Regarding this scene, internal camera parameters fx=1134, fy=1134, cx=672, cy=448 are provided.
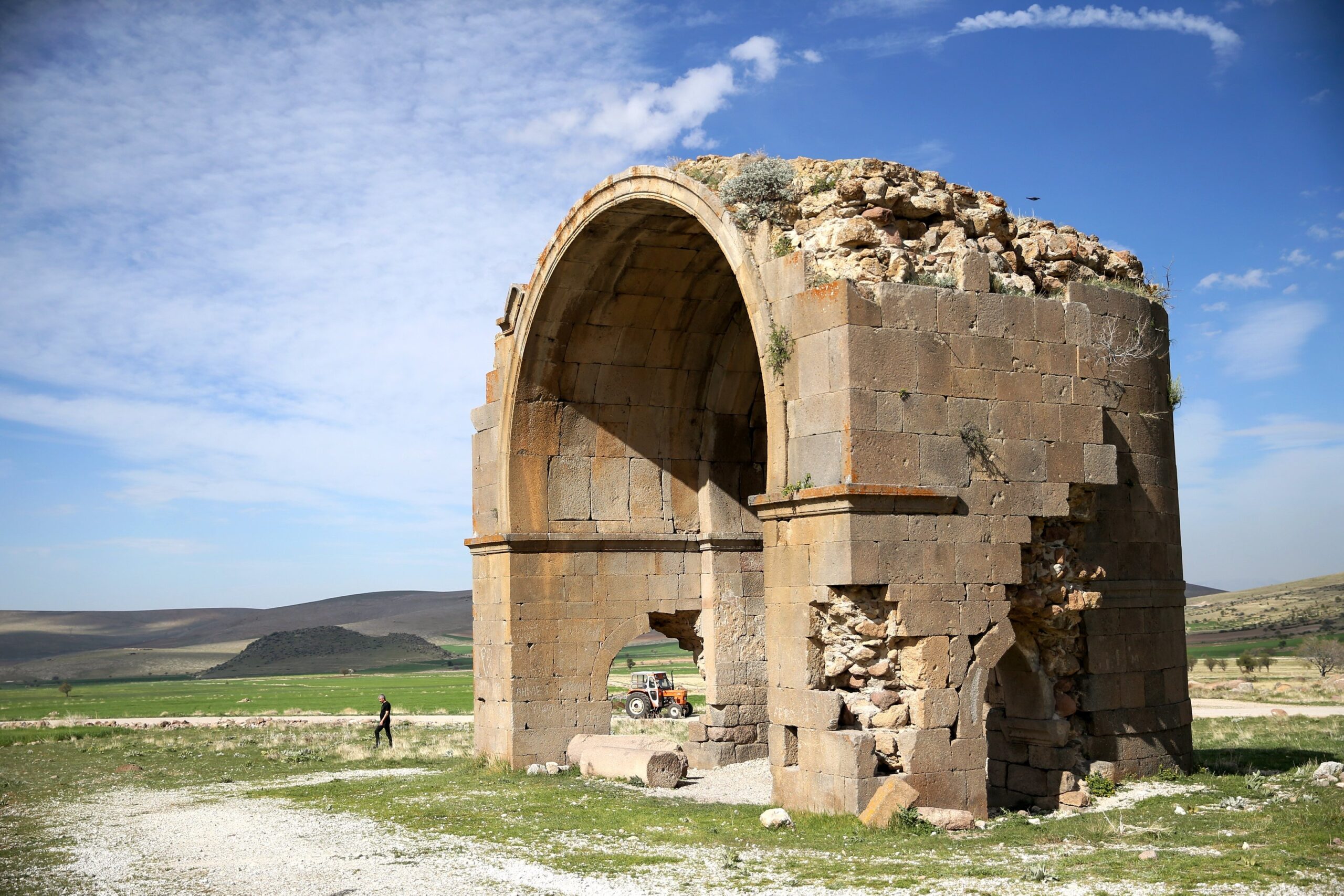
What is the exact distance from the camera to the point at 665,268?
48.2 ft

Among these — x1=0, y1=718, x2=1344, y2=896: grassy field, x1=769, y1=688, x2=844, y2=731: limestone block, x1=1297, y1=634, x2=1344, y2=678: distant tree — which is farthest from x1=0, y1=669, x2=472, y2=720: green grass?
x1=1297, y1=634, x2=1344, y2=678: distant tree

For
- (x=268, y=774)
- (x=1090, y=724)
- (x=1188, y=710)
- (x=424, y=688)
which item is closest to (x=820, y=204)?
(x=1090, y=724)

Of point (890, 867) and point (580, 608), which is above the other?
point (580, 608)

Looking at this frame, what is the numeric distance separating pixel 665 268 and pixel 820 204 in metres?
4.18

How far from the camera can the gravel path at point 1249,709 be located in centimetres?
2006

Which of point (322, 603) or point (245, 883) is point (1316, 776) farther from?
point (322, 603)

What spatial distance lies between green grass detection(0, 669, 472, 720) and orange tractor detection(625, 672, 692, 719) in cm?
693

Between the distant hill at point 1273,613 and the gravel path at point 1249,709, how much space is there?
60.9 feet

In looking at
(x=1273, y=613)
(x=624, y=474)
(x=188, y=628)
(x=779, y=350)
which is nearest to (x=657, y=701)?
(x=624, y=474)

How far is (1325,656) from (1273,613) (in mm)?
33139

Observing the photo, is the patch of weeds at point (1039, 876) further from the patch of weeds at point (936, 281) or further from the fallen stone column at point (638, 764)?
the fallen stone column at point (638, 764)

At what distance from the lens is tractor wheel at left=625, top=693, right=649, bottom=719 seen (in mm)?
25547

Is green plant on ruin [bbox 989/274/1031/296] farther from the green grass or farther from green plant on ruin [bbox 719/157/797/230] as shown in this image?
the green grass

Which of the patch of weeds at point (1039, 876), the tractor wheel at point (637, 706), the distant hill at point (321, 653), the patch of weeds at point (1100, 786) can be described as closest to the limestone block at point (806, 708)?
the patch of weeds at point (1039, 876)
